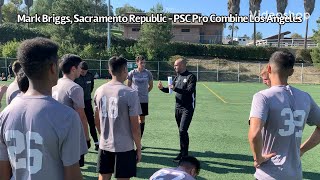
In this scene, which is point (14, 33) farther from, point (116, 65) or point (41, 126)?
point (41, 126)

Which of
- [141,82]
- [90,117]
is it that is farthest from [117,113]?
[141,82]

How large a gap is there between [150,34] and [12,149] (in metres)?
39.7

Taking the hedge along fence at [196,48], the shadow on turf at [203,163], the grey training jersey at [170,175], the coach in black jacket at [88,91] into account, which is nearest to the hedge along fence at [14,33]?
the hedge along fence at [196,48]

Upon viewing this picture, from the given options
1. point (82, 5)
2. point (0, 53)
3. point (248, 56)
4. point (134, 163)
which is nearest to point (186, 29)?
point (248, 56)

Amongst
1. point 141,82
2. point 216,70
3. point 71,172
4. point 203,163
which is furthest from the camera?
point 216,70

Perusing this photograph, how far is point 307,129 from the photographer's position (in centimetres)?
1112

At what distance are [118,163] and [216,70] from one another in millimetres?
36225

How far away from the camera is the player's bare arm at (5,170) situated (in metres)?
2.70

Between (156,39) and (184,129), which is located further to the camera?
(156,39)

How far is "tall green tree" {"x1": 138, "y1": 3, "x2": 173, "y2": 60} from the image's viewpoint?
41500mm

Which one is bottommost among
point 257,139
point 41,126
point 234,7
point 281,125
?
point 257,139

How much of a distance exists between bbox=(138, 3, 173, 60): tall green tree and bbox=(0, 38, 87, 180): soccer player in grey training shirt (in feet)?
126

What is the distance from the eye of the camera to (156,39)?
41.6 meters

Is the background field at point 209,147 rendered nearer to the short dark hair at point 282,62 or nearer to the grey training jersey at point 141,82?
the grey training jersey at point 141,82
